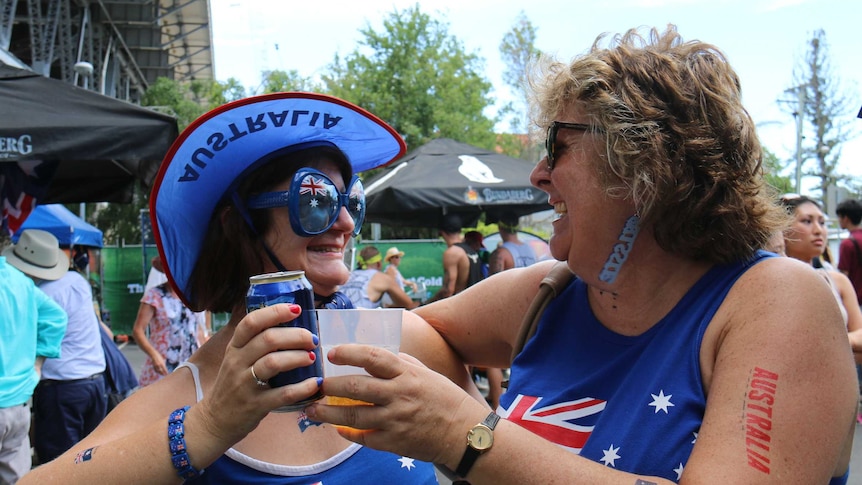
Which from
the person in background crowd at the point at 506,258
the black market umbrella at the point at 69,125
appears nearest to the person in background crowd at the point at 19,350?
the black market umbrella at the point at 69,125

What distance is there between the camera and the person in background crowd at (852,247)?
25.5ft

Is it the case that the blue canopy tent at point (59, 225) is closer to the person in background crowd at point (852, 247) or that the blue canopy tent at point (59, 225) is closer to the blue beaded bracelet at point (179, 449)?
the blue beaded bracelet at point (179, 449)

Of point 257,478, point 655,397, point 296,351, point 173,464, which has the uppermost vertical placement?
point 296,351

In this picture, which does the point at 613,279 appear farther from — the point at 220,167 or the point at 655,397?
the point at 220,167

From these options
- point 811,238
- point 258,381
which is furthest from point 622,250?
point 811,238

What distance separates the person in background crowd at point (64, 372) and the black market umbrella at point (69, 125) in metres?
1.84

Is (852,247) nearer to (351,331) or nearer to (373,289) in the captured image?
(373,289)

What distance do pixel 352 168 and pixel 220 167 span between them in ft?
1.30

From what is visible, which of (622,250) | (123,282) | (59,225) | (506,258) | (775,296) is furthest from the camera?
(123,282)

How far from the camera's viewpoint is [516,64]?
140 feet

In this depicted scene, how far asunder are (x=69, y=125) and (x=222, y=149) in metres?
2.61

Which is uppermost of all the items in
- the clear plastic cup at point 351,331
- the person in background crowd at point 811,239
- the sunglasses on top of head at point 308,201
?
the sunglasses on top of head at point 308,201

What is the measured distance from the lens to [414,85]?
32000 millimetres

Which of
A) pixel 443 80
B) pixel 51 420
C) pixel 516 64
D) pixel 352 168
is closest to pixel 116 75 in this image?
pixel 443 80
